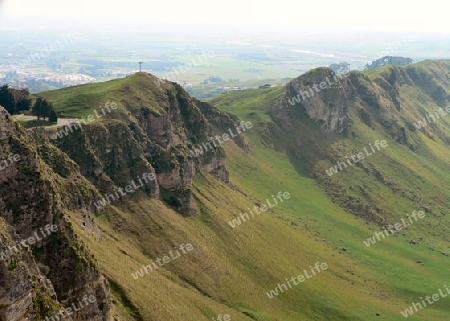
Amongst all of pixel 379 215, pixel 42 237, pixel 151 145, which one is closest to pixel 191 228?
pixel 151 145

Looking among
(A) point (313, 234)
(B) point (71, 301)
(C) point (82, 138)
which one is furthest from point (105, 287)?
(A) point (313, 234)

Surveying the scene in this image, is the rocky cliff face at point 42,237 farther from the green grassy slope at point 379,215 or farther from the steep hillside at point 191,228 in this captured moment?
the green grassy slope at point 379,215

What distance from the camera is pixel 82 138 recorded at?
92562 mm

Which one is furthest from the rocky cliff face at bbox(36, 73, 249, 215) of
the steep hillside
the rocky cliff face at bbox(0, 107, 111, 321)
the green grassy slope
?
the rocky cliff face at bbox(0, 107, 111, 321)

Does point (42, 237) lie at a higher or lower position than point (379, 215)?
higher

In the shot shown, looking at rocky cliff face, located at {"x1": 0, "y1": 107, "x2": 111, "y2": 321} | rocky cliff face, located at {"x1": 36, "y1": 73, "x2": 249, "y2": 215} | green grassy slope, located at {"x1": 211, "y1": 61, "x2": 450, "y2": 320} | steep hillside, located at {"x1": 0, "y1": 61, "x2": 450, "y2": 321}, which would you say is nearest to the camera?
rocky cliff face, located at {"x1": 0, "y1": 107, "x2": 111, "y2": 321}

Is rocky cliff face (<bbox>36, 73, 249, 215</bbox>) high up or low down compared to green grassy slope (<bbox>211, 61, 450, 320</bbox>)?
up

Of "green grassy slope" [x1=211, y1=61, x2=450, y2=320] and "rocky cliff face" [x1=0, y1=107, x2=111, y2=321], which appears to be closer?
"rocky cliff face" [x1=0, y1=107, x2=111, y2=321]

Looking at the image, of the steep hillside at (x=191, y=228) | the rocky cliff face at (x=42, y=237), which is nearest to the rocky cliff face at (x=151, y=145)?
the steep hillside at (x=191, y=228)

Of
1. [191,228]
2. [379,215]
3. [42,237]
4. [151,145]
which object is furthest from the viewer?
[379,215]

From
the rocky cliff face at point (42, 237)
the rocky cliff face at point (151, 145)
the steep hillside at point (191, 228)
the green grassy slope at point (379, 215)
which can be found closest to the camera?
the rocky cliff face at point (42, 237)

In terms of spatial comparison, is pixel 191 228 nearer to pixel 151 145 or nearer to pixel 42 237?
pixel 151 145

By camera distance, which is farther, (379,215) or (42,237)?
(379,215)

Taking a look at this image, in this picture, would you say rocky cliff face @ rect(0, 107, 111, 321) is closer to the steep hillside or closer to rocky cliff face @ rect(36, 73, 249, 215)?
the steep hillside
